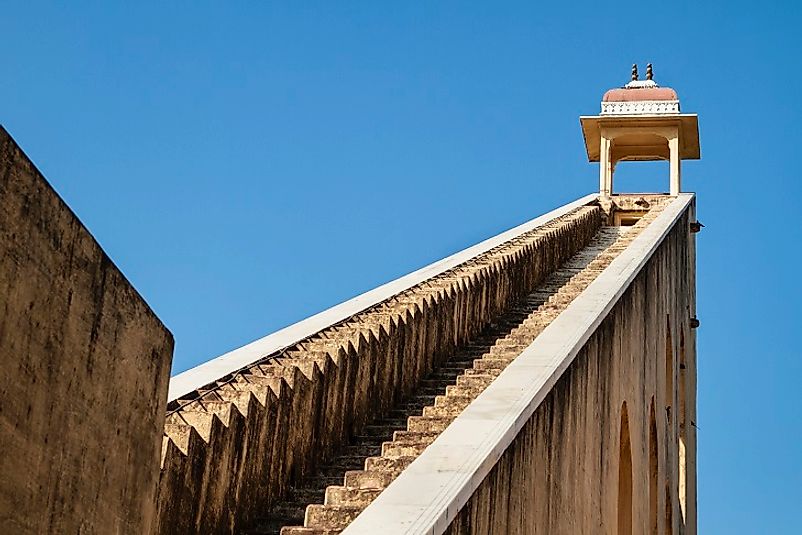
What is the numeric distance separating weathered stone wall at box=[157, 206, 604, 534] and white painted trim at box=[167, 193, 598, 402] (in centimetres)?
8

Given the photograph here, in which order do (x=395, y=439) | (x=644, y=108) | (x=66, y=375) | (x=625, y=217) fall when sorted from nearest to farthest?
(x=66, y=375)
(x=395, y=439)
(x=625, y=217)
(x=644, y=108)

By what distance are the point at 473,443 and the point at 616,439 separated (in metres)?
4.08

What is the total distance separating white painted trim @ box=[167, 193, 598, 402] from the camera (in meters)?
6.15

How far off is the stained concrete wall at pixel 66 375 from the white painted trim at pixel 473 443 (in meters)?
1.12

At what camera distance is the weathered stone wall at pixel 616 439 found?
17.3 feet

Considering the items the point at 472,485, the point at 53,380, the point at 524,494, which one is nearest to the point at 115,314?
the point at 53,380

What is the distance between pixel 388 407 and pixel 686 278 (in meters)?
10.2

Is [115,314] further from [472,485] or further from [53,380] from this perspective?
[472,485]

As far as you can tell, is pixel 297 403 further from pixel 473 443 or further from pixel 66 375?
pixel 66 375

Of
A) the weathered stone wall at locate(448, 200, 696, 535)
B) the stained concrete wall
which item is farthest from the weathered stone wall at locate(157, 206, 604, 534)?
the stained concrete wall

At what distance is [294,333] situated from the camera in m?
7.38

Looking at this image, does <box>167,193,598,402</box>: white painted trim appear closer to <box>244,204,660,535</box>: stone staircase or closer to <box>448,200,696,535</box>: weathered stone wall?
<box>244,204,660,535</box>: stone staircase

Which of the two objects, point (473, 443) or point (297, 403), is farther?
point (297, 403)

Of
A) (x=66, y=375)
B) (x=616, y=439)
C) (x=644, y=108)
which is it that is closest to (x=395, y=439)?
(x=616, y=439)
